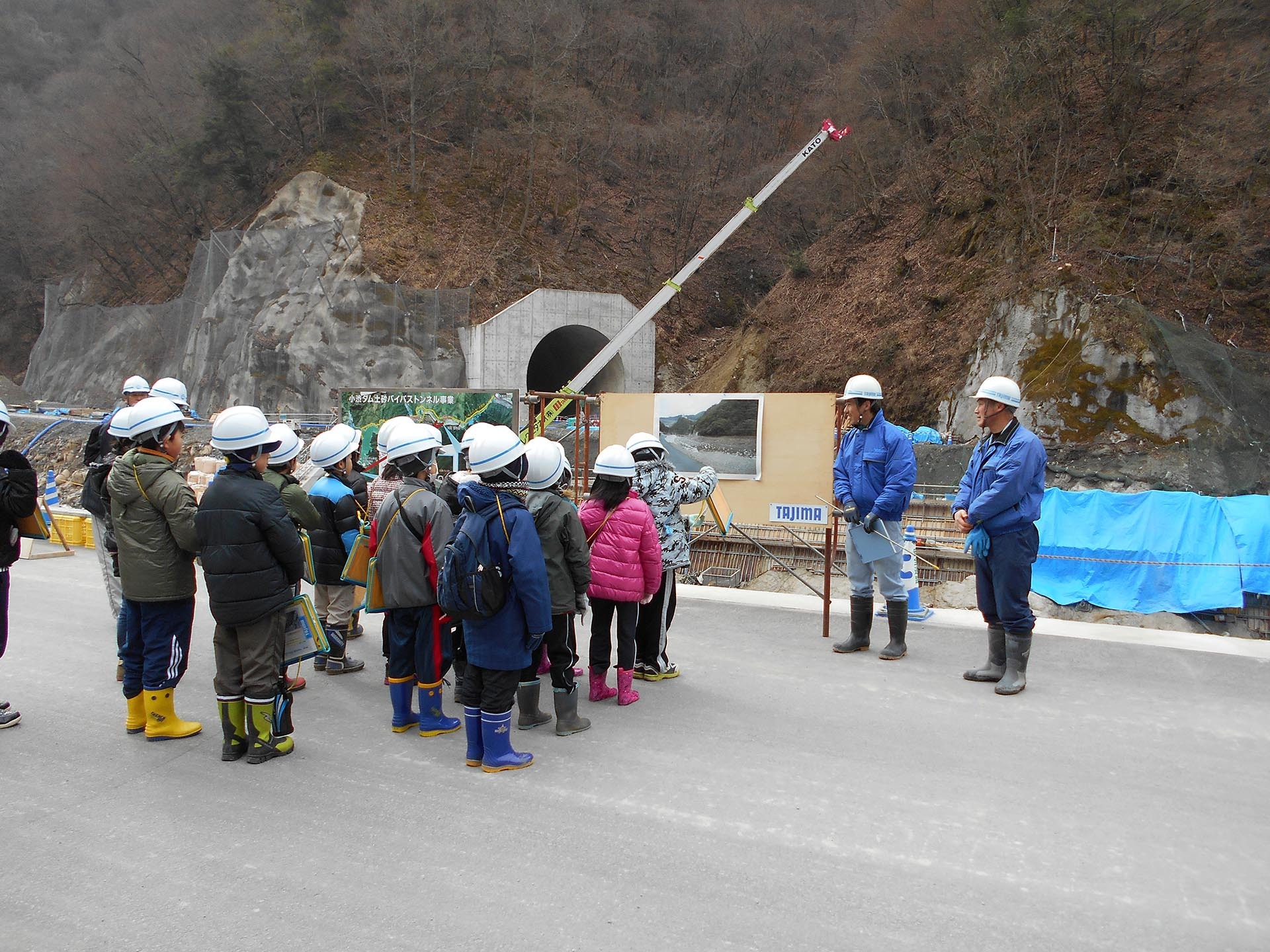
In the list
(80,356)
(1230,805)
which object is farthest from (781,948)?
(80,356)

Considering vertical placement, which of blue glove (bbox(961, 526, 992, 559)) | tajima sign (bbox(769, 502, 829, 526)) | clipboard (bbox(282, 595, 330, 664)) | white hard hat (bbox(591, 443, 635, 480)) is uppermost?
white hard hat (bbox(591, 443, 635, 480))

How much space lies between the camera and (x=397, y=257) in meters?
31.8

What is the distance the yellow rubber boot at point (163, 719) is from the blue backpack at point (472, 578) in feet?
6.60

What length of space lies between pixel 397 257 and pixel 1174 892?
105 feet

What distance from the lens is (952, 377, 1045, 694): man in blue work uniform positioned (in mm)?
5570

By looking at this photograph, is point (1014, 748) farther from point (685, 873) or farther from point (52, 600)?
point (52, 600)

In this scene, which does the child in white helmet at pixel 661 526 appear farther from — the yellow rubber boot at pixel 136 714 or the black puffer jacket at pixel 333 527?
the yellow rubber boot at pixel 136 714

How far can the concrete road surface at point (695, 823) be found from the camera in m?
→ 3.13

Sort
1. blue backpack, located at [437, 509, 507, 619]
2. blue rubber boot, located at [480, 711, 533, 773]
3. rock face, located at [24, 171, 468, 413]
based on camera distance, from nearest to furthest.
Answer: blue backpack, located at [437, 509, 507, 619], blue rubber boot, located at [480, 711, 533, 773], rock face, located at [24, 171, 468, 413]

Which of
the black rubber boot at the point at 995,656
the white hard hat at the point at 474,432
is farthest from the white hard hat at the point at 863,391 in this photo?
the white hard hat at the point at 474,432

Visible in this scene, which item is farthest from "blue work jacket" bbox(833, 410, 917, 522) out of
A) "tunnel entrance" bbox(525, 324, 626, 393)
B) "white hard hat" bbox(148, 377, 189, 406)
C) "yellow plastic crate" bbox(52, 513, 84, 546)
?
"tunnel entrance" bbox(525, 324, 626, 393)

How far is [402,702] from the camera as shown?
5160 mm

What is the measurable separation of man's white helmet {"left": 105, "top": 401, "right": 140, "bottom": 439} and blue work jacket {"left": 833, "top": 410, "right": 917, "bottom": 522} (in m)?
4.98

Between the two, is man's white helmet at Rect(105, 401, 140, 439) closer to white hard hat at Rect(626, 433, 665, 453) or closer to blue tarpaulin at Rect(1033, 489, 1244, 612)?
white hard hat at Rect(626, 433, 665, 453)
